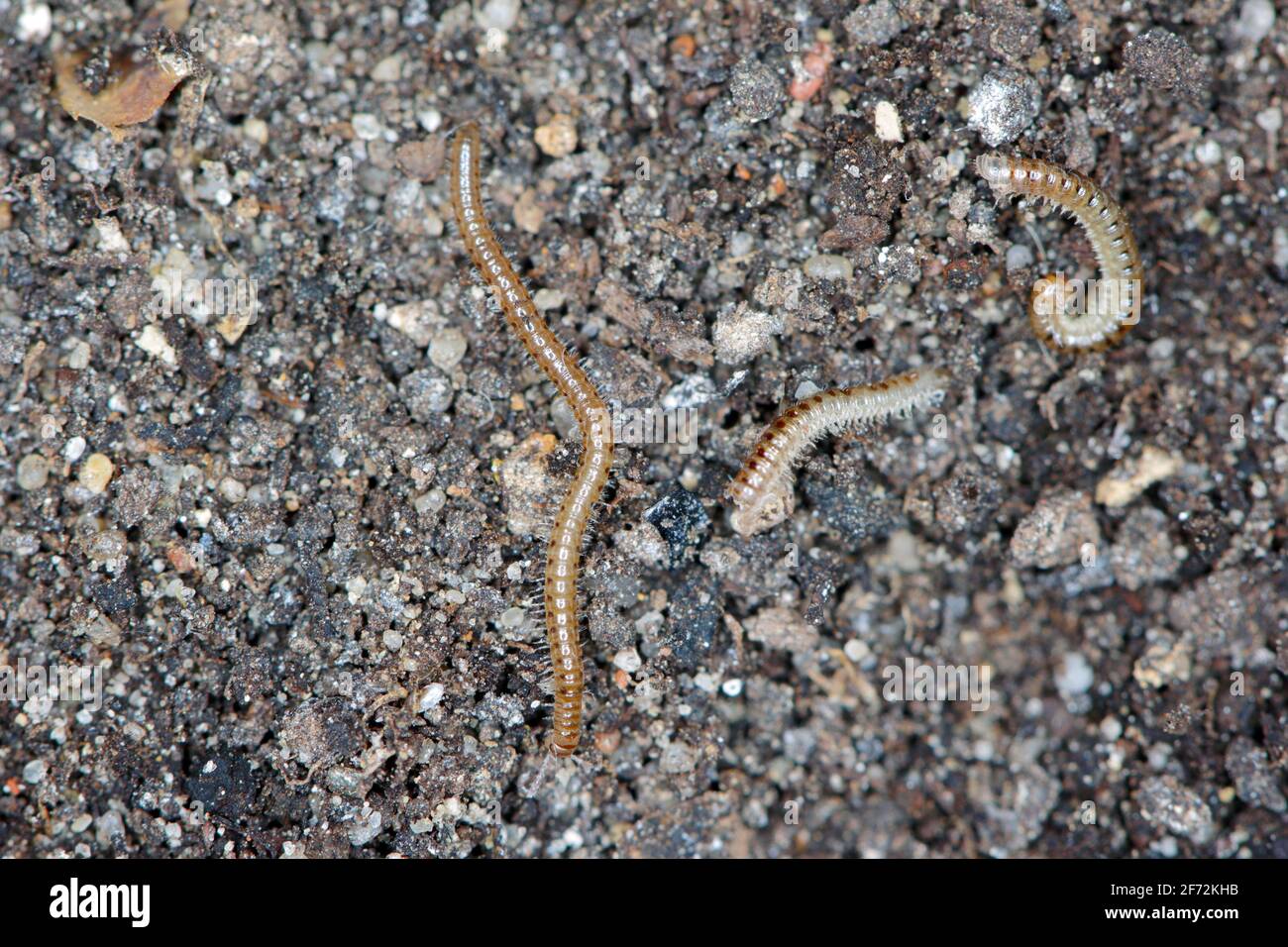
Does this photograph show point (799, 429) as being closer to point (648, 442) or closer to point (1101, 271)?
point (648, 442)

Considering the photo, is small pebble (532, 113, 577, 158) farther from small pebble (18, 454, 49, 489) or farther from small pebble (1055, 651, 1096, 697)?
small pebble (1055, 651, 1096, 697)

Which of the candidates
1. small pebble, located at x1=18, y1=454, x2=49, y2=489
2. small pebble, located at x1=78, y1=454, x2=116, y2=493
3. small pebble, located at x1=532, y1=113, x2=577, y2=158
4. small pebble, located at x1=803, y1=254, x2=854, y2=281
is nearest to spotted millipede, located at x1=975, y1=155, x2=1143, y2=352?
small pebble, located at x1=803, y1=254, x2=854, y2=281

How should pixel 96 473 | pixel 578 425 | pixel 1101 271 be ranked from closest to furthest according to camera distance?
pixel 96 473
pixel 578 425
pixel 1101 271

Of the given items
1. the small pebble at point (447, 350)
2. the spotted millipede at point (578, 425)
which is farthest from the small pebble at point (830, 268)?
the small pebble at point (447, 350)

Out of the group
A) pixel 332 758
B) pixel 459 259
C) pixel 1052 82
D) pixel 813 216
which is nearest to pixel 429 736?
pixel 332 758

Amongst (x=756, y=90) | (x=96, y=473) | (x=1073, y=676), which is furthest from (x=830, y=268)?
(x=96, y=473)
